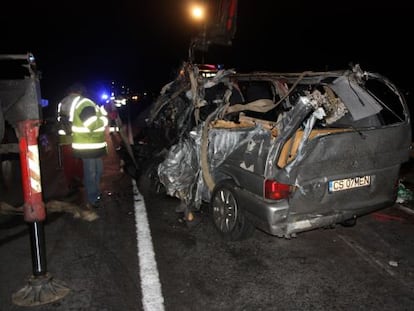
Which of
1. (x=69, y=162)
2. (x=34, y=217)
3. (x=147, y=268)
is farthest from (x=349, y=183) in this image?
(x=69, y=162)

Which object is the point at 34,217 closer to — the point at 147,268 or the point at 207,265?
the point at 147,268

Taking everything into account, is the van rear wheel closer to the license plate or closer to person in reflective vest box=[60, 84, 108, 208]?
the license plate

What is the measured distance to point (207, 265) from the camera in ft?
14.6

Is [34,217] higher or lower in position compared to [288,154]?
lower

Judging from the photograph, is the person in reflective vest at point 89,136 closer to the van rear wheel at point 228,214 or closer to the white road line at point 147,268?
the white road line at point 147,268

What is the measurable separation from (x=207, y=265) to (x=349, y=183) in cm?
174

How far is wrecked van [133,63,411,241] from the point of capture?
425 cm

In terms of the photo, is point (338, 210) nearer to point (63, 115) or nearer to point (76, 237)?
point (76, 237)

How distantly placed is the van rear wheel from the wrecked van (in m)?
0.01

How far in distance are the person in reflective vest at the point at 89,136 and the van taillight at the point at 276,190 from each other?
315cm

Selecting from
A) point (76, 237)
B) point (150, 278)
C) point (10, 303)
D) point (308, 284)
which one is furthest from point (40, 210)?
point (308, 284)

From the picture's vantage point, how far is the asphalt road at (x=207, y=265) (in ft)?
12.2

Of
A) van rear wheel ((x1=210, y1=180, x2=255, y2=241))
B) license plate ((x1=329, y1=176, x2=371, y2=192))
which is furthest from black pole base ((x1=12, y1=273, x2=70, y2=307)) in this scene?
license plate ((x1=329, y1=176, x2=371, y2=192))

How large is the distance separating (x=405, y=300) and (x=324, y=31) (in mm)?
30348
